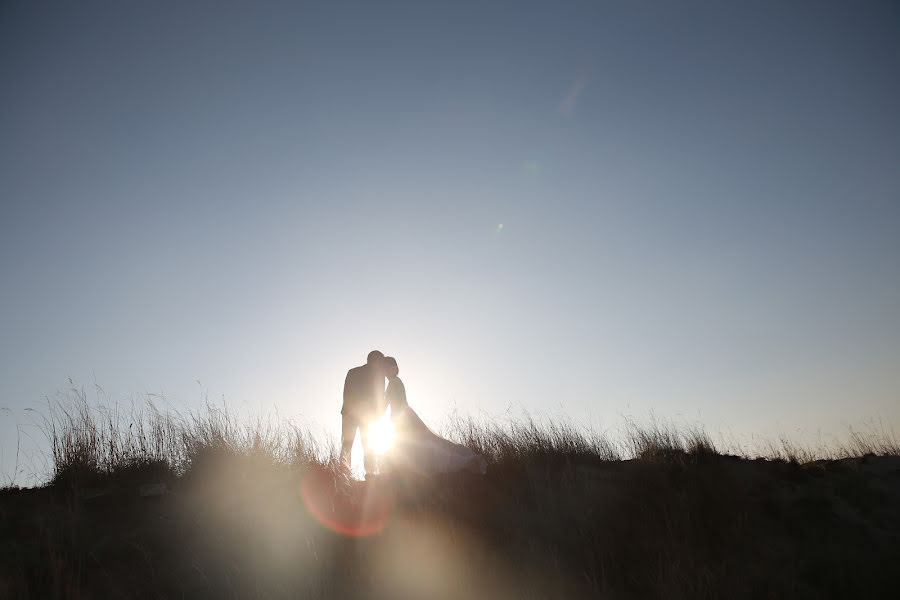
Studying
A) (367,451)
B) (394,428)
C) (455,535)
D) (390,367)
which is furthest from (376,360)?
(455,535)

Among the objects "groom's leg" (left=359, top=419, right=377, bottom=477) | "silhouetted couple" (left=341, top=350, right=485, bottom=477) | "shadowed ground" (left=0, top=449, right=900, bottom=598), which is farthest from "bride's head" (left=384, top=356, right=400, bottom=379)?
"shadowed ground" (left=0, top=449, right=900, bottom=598)

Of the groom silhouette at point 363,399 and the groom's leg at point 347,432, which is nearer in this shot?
the groom's leg at point 347,432

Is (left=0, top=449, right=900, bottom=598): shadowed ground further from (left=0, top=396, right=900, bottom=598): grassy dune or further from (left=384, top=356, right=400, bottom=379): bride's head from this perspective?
(left=384, top=356, right=400, bottom=379): bride's head

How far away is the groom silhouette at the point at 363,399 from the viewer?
717 cm

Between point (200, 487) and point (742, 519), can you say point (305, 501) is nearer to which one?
point (200, 487)

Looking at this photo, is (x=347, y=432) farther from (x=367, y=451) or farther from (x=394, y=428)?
(x=394, y=428)

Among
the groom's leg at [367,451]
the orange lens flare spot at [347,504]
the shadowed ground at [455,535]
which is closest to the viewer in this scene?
the shadowed ground at [455,535]

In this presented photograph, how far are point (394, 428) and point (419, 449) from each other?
620mm

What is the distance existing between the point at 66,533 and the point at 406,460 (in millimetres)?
3613

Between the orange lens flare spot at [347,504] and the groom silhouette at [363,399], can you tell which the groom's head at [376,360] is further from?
the orange lens flare spot at [347,504]

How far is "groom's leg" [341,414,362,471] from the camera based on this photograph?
703cm

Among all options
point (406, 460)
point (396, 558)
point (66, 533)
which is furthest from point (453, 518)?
point (66, 533)

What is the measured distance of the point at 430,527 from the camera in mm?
5355

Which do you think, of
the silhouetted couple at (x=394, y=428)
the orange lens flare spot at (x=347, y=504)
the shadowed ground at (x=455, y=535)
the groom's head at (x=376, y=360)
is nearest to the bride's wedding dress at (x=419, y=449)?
the silhouetted couple at (x=394, y=428)
